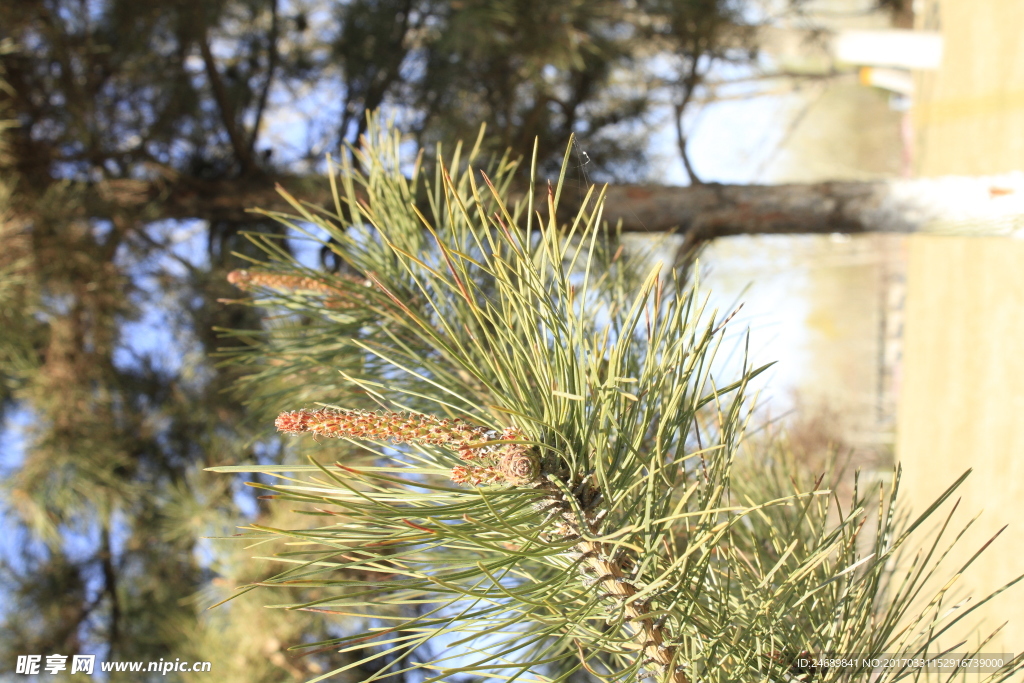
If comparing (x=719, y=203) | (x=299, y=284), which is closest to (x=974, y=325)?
(x=719, y=203)

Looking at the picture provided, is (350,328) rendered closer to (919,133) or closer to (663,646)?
(663,646)

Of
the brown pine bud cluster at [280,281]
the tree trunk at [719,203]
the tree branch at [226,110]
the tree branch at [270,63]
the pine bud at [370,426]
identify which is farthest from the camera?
the tree branch at [270,63]

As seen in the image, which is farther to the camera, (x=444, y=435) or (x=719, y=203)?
(x=719, y=203)

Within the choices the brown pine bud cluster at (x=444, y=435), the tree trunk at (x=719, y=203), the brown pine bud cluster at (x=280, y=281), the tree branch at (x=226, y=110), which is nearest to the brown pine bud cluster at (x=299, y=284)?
the brown pine bud cluster at (x=280, y=281)

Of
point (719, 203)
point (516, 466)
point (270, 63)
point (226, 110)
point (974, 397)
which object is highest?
point (270, 63)

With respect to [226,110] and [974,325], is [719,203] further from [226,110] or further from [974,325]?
[974,325]

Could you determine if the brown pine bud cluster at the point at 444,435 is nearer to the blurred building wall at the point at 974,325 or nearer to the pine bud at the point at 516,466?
the pine bud at the point at 516,466
